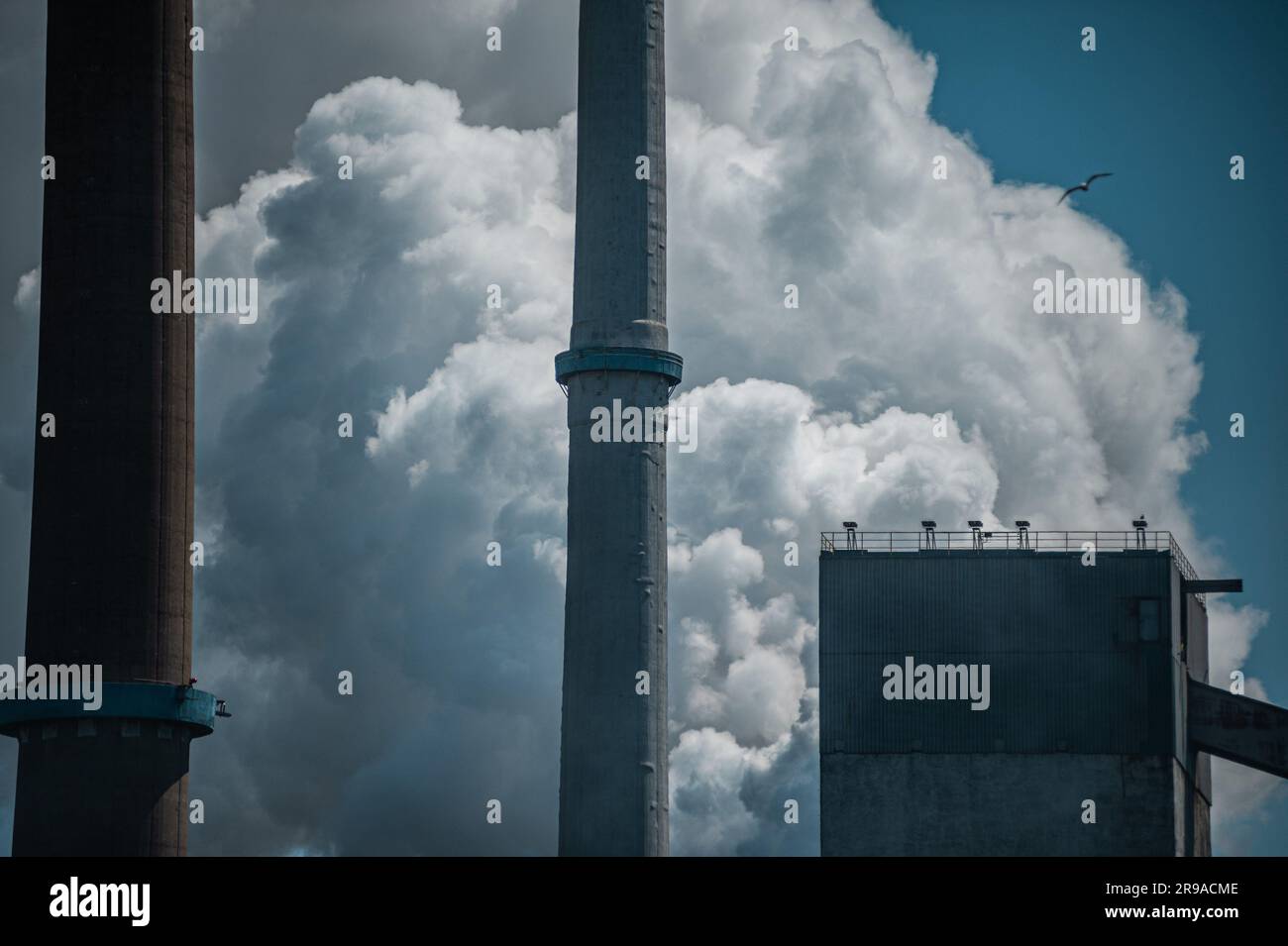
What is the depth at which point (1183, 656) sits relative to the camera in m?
100

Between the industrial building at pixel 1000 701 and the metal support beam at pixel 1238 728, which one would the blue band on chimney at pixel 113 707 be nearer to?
the industrial building at pixel 1000 701

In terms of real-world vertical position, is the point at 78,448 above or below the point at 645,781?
above

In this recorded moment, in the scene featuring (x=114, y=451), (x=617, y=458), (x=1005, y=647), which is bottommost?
(x=1005, y=647)

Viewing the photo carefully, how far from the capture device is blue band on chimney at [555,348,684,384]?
9362cm

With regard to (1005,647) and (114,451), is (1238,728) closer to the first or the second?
(1005,647)

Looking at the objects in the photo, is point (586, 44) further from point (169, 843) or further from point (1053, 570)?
point (169, 843)

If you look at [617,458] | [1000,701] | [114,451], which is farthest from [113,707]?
[1000,701]

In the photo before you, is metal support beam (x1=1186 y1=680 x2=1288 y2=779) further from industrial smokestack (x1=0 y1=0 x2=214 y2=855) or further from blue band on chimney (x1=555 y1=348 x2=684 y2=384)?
industrial smokestack (x1=0 y1=0 x2=214 y2=855)

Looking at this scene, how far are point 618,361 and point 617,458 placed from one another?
4135mm

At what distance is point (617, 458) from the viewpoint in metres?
93.2

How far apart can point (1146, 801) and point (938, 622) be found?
454 inches
